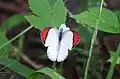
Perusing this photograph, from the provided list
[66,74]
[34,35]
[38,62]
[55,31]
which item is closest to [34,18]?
[55,31]

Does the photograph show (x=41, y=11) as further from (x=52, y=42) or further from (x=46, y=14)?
(x=52, y=42)

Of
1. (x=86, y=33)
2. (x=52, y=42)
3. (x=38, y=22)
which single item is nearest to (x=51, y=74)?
(x=52, y=42)

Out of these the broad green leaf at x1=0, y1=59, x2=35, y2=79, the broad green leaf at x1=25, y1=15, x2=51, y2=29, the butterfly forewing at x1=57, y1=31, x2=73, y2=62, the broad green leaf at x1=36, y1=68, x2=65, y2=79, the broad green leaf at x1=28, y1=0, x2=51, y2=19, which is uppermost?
the broad green leaf at x1=28, y1=0, x2=51, y2=19

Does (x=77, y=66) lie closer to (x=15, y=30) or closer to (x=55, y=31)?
(x=55, y=31)

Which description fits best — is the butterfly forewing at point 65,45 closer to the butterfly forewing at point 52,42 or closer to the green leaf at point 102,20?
the butterfly forewing at point 52,42

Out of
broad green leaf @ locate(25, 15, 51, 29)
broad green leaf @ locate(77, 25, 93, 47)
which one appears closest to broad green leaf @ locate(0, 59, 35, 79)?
broad green leaf @ locate(25, 15, 51, 29)

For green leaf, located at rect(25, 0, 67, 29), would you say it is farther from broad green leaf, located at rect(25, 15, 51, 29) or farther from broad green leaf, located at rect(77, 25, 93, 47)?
broad green leaf, located at rect(77, 25, 93, 47)
